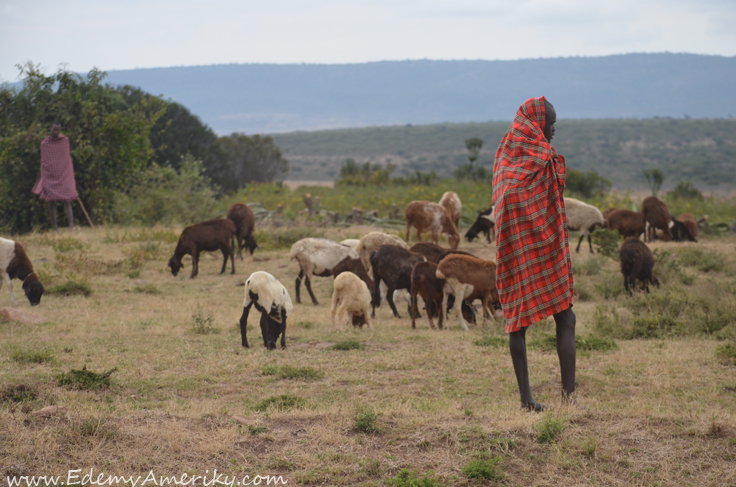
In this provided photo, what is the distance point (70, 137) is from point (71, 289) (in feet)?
30.2

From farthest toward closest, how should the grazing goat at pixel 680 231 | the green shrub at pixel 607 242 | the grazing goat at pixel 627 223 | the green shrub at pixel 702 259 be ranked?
1. the grazing goat at pixel 680 231
2. the grazing goat at pixel 627 223
3. the green shrub at pixel 607 242
4. the green shrub at pixel 702 259

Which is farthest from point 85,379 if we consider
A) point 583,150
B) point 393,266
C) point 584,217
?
point 583,150

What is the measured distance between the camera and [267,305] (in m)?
7.96

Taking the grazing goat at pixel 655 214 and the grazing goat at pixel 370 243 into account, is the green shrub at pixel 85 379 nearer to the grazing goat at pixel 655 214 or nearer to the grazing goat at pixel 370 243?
the grazing goat at pixel 370 243

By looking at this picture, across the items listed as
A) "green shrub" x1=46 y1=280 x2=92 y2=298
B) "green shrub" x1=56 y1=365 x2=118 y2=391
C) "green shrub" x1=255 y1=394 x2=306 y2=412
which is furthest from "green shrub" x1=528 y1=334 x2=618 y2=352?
"green shrub" x1=46 y1=280 x2=92 y2=298

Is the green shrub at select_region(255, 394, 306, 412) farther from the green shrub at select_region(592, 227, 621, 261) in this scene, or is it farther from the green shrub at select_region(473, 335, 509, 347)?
the green shrub at select_region(592, 227, 621, 261)

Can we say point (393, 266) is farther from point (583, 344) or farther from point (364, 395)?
point (364, 395)

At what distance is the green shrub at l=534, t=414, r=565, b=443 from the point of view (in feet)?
14.4

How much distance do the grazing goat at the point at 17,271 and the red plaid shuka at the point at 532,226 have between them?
8.09 metres

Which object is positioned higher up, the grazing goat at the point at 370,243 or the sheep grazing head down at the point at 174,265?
the grazing goat at the point at 370,243

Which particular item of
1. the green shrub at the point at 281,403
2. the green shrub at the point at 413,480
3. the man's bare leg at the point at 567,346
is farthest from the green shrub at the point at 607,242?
the green shrub at the point at 413,480

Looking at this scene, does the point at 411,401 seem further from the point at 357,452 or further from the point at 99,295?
the point at 99,295

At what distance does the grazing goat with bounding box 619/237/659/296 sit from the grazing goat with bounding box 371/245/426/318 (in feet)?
11.1

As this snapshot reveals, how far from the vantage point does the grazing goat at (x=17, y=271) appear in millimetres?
10242
